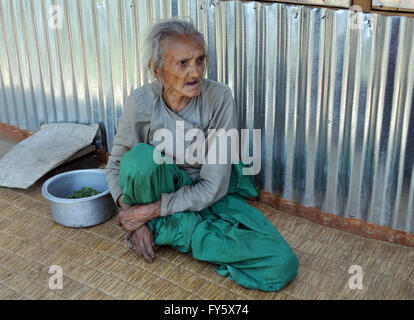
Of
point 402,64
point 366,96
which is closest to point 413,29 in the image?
point 402,64

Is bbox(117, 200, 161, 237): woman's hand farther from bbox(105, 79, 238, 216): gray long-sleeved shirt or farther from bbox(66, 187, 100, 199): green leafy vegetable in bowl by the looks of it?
bbox(66, 187, 100, 199): green leafy vegetable in bowl

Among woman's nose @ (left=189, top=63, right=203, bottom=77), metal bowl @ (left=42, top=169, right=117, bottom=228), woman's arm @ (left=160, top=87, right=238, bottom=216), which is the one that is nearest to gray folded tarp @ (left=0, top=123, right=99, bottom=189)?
metal bowl @ (left=42, top=169, right=117, bottom=228)

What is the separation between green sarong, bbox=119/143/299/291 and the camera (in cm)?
255

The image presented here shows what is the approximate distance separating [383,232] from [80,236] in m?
1.81

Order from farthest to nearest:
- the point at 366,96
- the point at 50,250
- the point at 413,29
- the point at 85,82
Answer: the point at 85,82, the point at 50,250, the point at 366,96, the point at 413,29

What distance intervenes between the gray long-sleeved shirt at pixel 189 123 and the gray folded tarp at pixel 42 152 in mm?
1022

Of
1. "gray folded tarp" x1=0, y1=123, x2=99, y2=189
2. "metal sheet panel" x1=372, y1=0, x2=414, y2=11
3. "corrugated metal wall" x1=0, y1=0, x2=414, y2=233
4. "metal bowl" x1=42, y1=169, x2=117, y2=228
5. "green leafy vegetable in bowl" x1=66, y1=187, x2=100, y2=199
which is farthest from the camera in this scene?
"gray folded tarp" x1=0, y1=123, x2=99, y2=189

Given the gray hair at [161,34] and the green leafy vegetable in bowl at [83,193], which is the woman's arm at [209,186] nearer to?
the gray hair at [161,34]

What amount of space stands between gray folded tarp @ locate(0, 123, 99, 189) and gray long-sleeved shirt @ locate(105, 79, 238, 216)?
102 cm

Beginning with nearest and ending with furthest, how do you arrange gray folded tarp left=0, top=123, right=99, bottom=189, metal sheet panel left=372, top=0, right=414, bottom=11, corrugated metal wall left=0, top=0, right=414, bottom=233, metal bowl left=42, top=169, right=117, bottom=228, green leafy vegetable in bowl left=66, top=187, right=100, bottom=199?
metal sheet panel left=372, top=0, right=414, bottom=11 < corrugated metal wall left=0, top=0, right=414, bottom=233 < metal bowl left=42, top=169, right=117, bottom=228 < green leafy vegetable in bowl left=66, top=187, right=100, bottom=199 < gray folded tarp left=0, top=123, right=99, bottom=189

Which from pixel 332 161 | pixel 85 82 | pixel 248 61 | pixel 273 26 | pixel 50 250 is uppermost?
pixel 273 26

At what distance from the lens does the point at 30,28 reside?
13.5ft

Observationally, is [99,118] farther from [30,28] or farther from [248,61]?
[248,61]

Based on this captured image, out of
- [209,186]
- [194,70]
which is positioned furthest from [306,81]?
[209,186]
